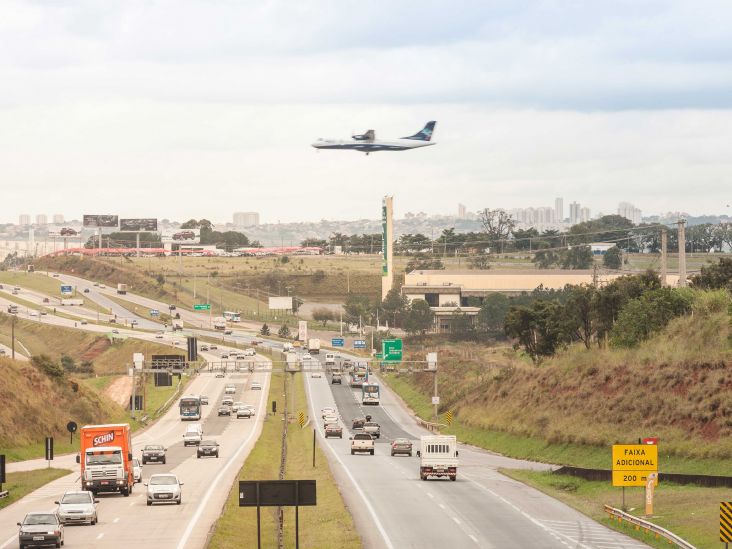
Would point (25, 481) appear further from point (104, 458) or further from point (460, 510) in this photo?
point (460, 510)

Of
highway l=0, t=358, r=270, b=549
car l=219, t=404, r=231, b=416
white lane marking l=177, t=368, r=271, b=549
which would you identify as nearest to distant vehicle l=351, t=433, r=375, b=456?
highway l=0, t=358, r=270, b=549

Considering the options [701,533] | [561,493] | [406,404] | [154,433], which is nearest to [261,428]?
[154,433]

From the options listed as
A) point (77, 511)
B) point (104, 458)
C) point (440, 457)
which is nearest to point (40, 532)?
point (77, 511)

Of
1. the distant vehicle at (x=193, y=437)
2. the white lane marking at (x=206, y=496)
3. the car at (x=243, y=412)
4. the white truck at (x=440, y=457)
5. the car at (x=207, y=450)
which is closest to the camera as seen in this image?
the white lane marking at (x=206, y=496)

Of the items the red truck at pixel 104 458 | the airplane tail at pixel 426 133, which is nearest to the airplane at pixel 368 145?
the airplane tail at pixel 426 133

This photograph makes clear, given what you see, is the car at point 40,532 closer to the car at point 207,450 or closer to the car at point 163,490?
the car at point 163,490

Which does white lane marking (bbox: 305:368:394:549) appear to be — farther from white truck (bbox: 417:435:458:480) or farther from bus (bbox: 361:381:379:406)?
bus (bbox: 361:381:379:406)
